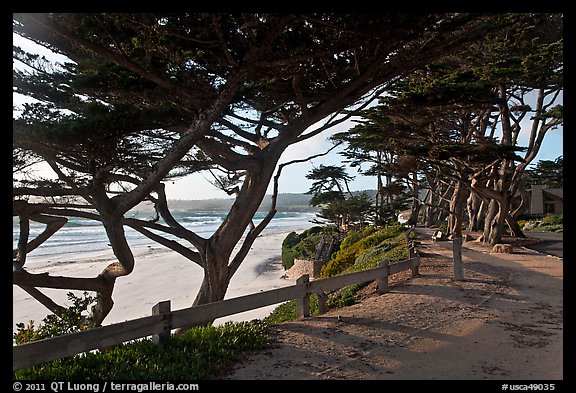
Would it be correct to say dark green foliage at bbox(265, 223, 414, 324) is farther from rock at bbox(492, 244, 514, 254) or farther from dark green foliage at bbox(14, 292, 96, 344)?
dark green foliage at bbox(14, 292, 96, 344)

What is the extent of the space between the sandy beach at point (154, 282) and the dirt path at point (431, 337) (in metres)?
7.77

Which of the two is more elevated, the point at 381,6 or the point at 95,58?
the point at 95,58

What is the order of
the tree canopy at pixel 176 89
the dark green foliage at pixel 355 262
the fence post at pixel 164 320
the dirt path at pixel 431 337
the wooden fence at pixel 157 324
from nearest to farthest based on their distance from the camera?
the wooden fence at pixel 157 324 < the dirt path at pixel 431 337 < the fence post at pixel 164 320 < the tree canopy at pixel 176 89 < the dark green foliage at pixel 355 262

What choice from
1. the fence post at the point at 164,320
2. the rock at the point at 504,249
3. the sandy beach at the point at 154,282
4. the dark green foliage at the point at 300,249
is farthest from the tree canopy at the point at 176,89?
the dark green foliage at the point at 300,249

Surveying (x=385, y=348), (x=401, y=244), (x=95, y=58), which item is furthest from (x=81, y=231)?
(x=385, y=348)

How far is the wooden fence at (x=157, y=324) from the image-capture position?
3.60 meters

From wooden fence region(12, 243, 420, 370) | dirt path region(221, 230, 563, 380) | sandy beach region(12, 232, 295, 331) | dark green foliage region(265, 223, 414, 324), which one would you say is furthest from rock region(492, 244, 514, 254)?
wooden fence region(12, 243, 420, 370)

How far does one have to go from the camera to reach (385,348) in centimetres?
477

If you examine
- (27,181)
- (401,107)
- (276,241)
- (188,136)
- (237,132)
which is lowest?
(276,241)

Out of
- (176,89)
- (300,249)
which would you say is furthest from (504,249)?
(300,249)

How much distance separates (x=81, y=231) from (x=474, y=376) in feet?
161

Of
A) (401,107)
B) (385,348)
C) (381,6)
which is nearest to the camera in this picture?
(381,6)

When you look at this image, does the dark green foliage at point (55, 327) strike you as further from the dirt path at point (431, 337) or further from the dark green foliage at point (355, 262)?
the dark green foliage at point (355, 262)

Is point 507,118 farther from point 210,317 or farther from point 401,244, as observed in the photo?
point 210,317
